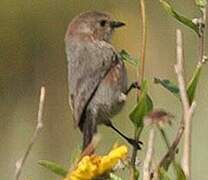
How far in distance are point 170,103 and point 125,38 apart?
2.01 feet

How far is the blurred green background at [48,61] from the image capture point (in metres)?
5.65

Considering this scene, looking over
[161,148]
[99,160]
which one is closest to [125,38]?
[161,148]

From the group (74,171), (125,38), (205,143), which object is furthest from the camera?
(125,38)

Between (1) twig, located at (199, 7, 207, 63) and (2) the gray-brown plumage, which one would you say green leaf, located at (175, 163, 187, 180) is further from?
(2) the gray-brown plumage

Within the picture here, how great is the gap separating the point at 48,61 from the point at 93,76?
8.77 ft

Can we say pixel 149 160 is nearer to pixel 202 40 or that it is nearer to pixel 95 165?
pixel 95 165

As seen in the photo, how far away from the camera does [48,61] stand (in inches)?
249

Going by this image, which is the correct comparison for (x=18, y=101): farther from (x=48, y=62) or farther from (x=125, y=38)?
(x=125, y=38)

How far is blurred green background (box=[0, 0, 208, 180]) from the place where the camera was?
5.65 meters

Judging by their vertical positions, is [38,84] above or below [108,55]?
below

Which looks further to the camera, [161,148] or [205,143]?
[205,143]

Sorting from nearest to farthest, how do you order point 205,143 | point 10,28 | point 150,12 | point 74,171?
1. point 74,171
2. point 205,143
3. point 150,12
4. point 10,28

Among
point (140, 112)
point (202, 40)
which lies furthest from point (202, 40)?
point (140, 112)

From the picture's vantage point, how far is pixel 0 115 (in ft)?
20.7
